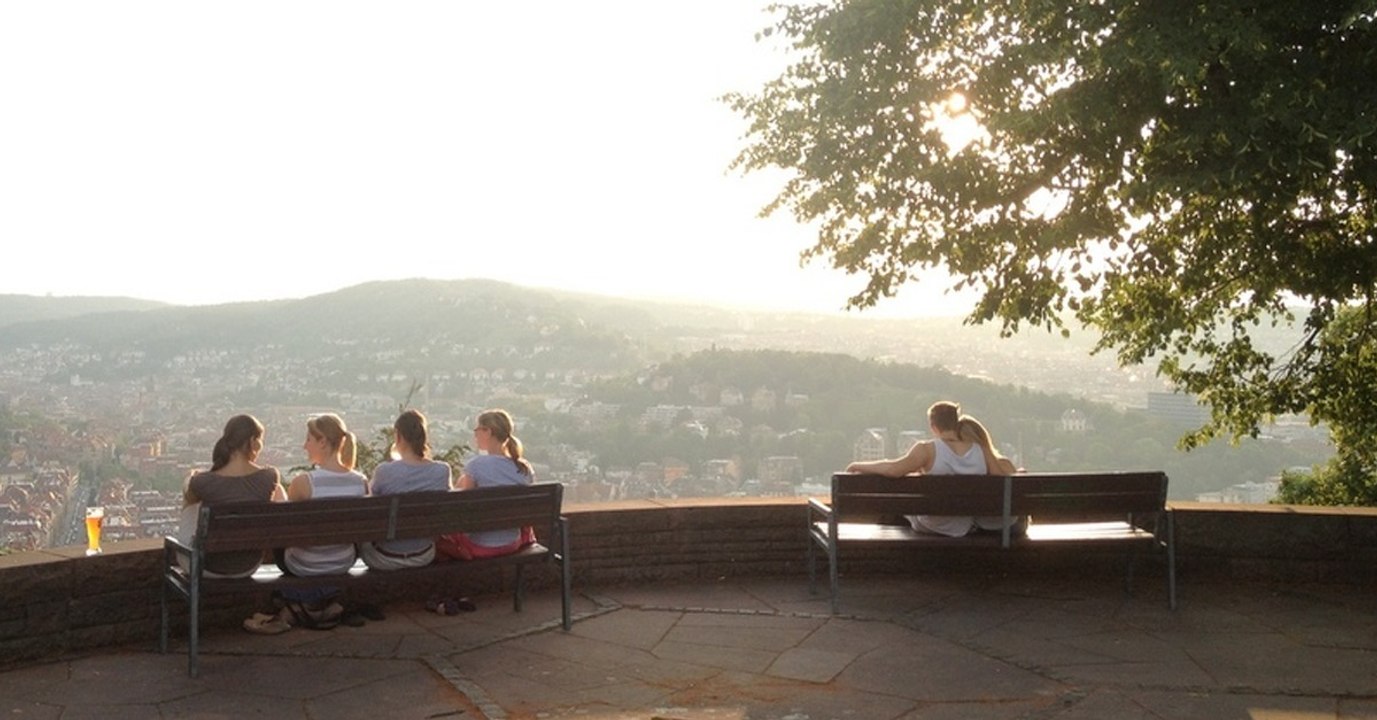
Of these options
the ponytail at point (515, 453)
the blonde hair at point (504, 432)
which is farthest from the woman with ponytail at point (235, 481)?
the ponytail at point (515, 453)

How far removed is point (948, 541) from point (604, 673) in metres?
2.28

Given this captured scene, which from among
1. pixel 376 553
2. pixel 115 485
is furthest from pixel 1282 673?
pixel 115 485

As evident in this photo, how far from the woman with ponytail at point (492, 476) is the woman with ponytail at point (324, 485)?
53 cm

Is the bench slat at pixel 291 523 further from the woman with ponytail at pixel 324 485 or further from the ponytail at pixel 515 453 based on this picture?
the ponytail at pixel 515 453

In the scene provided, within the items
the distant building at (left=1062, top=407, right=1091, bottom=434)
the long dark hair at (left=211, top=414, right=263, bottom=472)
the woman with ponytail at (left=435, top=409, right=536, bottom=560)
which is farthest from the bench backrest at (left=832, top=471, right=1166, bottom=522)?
the distant building at (left=1062, top=407, right=1091, bottom=434)

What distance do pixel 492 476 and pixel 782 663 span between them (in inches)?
77.4

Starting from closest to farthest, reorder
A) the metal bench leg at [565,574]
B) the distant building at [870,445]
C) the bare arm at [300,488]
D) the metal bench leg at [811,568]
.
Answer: the bare arm at [300,488] → the metal bench leg at [565,574] → the metal bench leg at [811,568] → the distant building at [870,445]

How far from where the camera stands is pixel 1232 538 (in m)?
8.45

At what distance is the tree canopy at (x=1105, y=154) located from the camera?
7.48 metres

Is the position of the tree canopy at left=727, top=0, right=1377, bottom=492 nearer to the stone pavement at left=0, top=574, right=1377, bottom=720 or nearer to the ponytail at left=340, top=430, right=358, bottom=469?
the stone pavement at left=0, top=574, right=1377, bottom=720

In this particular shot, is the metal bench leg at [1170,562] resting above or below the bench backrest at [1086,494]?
below

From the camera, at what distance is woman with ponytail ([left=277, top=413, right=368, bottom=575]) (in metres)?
6.67

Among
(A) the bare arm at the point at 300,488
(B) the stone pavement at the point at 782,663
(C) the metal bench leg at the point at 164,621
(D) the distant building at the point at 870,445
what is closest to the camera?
(B) the stone pavement at the point at 782,663

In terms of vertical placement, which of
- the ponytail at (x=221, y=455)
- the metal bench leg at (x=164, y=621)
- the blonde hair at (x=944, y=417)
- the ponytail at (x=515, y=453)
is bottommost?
the metal bench leg at (x=164, y=621)
